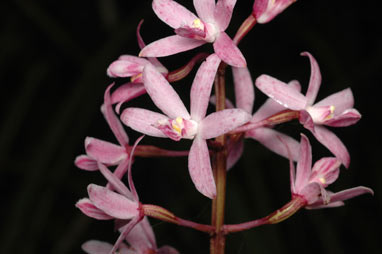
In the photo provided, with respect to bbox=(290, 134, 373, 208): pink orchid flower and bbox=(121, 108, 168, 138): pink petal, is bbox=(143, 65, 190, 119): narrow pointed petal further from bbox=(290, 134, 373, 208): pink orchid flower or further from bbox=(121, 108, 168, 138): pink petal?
bbox=(290, 134, 373, 208): pink orchid flower

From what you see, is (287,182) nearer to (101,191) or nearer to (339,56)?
(339,56)

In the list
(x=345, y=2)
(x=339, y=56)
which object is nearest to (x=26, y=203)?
(x=339, y=56)

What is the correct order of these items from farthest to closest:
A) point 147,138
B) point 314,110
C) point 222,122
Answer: point 147,138 → point 314,110 → point 222,122

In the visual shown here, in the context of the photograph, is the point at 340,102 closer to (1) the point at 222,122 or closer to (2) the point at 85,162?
(1) the point at 222,122

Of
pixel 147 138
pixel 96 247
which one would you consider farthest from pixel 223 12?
pixel 147 138

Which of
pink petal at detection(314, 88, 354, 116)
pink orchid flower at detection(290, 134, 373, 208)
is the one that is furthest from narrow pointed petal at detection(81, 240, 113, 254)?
pink petal at detection(314, 88, 354, 116)

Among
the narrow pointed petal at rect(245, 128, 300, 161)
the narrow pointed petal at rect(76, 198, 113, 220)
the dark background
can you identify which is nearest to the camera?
the narrow pointed petal at rect(76, 198, 113, 220)
